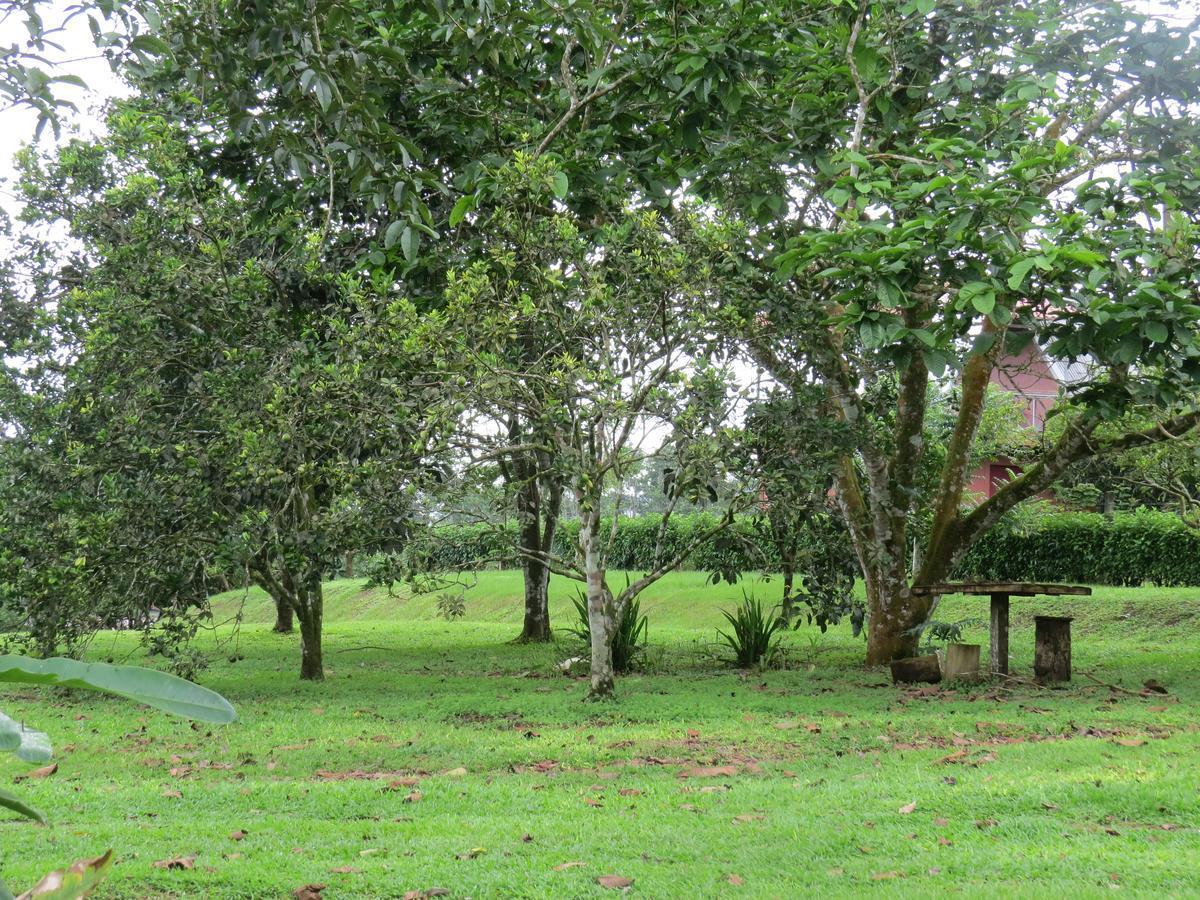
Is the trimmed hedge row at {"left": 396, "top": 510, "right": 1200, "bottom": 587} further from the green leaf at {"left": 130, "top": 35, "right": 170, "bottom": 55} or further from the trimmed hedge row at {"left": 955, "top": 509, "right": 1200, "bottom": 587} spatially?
the green leaf at {"left": 130, "top": 35, "right": 170, "bottom": 55}

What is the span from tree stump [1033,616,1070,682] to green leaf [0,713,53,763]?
10533 mm

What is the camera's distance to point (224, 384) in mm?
9133

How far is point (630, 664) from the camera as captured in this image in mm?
11938

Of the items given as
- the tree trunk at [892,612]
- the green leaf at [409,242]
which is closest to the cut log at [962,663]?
the tree trunk at [892,612]

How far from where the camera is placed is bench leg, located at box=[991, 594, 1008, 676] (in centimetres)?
1095

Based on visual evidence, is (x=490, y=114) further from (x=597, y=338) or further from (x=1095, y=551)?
(x=1095, y=551)

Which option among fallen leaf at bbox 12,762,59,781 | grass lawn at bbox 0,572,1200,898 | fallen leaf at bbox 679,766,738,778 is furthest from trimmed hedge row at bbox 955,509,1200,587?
fallen leaf at bbox 12,762,59,781

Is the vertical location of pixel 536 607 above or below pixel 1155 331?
below

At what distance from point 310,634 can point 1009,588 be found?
6951mm

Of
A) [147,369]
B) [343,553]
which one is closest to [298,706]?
[343,553]

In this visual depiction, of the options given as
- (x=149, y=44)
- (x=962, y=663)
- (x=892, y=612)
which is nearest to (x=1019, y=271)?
(x=149, y=44)

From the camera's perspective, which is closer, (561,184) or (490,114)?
(561,184)

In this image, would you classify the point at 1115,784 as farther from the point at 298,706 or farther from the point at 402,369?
the point at 298,706

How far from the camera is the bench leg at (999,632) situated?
10.9m
